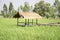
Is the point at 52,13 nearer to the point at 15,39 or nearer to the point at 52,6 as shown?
the point at 52,6

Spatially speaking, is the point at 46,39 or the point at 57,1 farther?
the point at 57,1

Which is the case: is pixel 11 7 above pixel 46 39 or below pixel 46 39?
above

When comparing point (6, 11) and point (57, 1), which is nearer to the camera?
point (57, 1)

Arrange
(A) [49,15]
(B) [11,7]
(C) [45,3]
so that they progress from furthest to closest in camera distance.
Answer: (B) [11,7]
(C) [45,3]
(A) [49,15]

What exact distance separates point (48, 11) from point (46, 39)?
148ft

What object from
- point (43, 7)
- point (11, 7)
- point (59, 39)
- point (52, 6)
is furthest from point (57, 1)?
point (59, 39)

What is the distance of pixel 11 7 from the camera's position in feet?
245

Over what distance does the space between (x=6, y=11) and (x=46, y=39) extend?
65.9m

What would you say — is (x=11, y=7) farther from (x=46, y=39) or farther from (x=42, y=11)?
(x=46, y=39)

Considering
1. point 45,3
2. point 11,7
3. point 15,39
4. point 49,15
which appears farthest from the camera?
point 11,7

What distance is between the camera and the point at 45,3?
5725cm

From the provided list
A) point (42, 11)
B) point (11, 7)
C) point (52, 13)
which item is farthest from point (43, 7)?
point (11, 7)

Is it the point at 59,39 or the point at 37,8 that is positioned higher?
the point at 37,8

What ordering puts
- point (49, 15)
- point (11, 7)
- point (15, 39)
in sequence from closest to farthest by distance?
point (15, 39), point (49, 15), point (11, 7)
